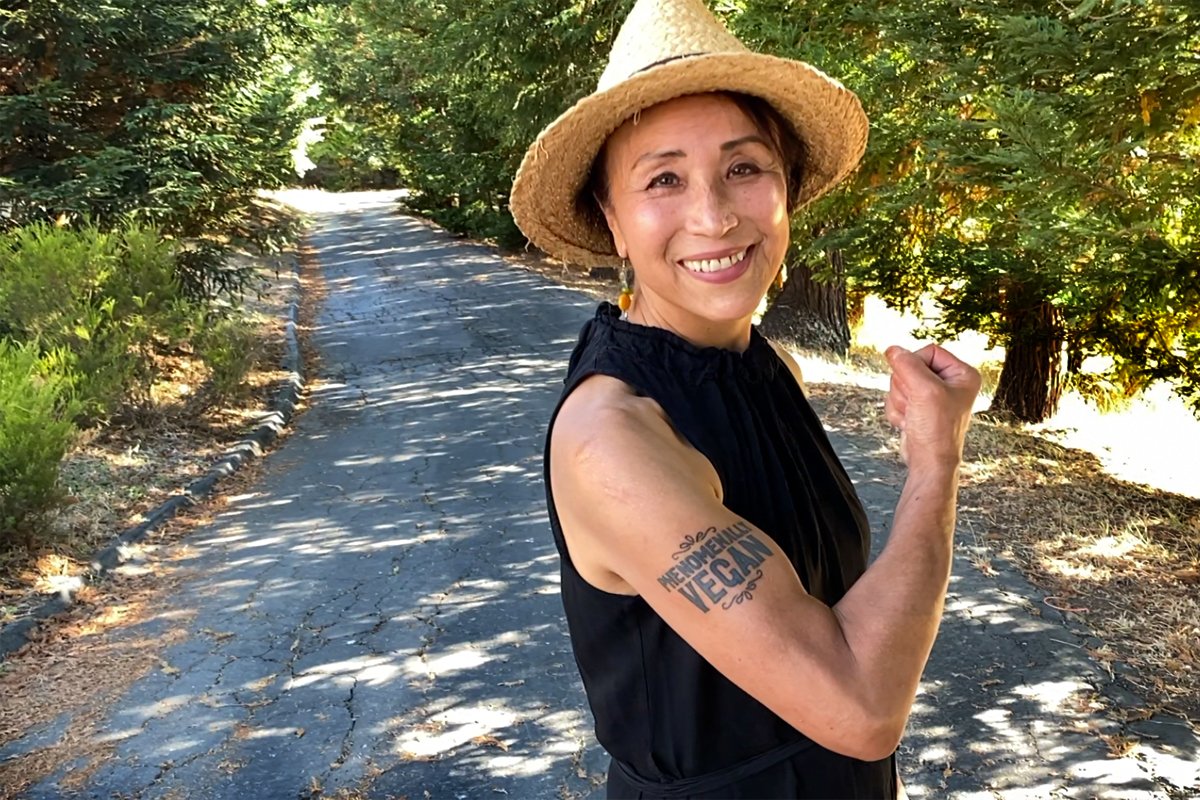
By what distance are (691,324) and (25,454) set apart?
5581 mm

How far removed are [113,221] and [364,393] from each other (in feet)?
9.72

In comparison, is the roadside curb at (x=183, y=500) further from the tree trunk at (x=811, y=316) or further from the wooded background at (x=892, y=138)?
the tree trunk at (x=811, y=316)

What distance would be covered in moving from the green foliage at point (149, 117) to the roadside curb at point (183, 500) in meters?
1.47

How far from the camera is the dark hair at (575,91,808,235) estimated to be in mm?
1684

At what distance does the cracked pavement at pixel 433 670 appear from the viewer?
3684mm

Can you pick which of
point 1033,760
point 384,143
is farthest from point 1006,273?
point 384,143

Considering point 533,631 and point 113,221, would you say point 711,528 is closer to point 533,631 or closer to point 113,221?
point 533,631

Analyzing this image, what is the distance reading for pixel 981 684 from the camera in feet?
13.6

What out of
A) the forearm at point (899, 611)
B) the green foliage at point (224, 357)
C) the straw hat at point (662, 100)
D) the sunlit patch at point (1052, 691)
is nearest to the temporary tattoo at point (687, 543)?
the forearm at point (899, 611)

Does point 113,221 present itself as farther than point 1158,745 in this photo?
Yes

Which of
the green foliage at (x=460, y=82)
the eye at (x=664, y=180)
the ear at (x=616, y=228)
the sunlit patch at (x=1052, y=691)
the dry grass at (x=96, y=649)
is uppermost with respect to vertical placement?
the green foliage at (x=460, y=82)

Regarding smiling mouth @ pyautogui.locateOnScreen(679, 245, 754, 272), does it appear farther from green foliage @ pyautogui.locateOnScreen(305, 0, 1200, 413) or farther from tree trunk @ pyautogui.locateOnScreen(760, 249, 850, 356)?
tree trunk @ pyautogui.locateOnScreen(760, 249, 850, 356)

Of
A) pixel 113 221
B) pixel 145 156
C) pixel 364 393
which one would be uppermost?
pixel 145 156

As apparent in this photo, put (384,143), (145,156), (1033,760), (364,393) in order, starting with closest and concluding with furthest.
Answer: (1033,760) < (145,156) < (364,393) < (384,143)
